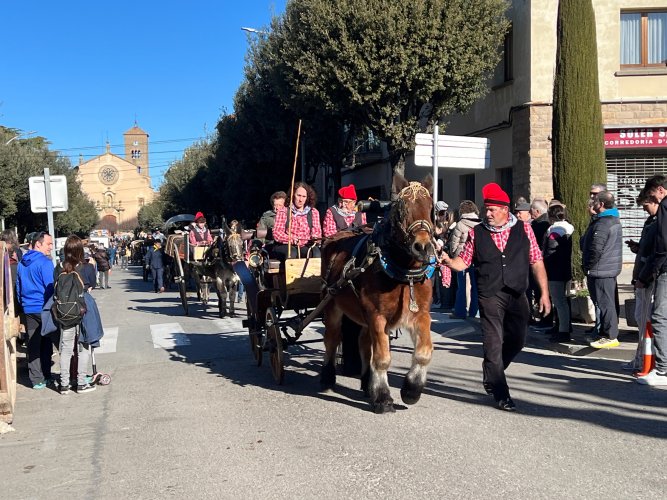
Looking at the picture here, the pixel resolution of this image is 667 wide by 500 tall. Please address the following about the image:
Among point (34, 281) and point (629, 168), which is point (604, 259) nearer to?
point (34, 281)

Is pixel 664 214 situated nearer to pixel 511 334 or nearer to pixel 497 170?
pixel 511 334

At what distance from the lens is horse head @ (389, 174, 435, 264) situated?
5.60m

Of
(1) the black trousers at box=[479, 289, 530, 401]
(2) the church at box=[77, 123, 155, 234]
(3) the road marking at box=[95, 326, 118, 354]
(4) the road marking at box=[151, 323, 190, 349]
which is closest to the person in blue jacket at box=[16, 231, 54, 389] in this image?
(3) the road marking at box=[95, 326, 118, 354]

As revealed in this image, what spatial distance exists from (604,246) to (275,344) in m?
4.22

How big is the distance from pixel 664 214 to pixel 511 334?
82.3 inches

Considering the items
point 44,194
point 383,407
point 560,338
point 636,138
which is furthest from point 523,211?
point 44,194

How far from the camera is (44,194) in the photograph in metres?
14.9

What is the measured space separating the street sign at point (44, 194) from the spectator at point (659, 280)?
11394 mm

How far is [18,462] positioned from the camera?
18.6ft

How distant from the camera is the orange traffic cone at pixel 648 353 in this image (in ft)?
24.7

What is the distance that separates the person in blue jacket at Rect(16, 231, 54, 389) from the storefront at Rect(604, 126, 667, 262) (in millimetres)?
14288

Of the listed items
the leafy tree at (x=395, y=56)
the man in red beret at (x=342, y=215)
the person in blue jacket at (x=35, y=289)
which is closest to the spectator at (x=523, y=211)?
the man in red beret at (x=342, y=215)

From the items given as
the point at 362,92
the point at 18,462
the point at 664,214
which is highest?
the point at 362,92

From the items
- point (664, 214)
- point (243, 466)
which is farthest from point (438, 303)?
point (243, 466)
